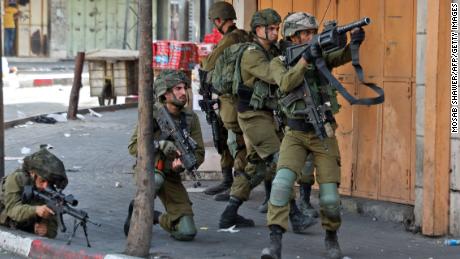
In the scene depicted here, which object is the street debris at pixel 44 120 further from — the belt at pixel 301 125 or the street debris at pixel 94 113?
the belt at pixel 301 125

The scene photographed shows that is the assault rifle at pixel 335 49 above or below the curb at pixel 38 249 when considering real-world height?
above

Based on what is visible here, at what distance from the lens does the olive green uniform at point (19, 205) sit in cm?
815

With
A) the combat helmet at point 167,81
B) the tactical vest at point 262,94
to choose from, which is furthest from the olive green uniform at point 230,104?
the combat helmet at point 167,81

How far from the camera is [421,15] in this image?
331 inches

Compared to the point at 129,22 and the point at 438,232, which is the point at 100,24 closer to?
the point at 129,22

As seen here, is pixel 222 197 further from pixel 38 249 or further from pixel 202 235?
pixel 38 249

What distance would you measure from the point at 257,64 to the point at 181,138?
0.90 m

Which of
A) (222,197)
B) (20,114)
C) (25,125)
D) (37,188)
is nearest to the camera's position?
(37,188)

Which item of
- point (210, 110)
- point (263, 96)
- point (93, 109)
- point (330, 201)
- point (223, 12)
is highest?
point (223, 12)

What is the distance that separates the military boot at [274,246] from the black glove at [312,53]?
1.16 meters

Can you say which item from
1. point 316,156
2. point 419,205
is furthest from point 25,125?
point 316,156

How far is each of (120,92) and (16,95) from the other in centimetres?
372

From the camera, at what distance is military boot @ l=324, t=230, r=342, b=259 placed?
7.62m

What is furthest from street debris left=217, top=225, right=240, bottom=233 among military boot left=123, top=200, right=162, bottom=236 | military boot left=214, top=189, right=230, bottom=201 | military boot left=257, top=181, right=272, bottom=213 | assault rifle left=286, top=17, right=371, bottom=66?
assault rifle left=286, top=17, right=371, bottom=66
